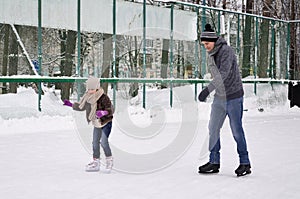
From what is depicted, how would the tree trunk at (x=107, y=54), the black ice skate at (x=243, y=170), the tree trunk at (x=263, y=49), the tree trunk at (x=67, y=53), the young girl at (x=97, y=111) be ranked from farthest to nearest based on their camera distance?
the tree trunk at (x=263, y=49) < the tree trunk at (x=107, y=54) < the tree trunk at (x=67, y=53) < the young girl at (x=97, y=111) < the black ice skate at (x=243, y=170)

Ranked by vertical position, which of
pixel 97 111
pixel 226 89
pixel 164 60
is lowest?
pixel 97 111

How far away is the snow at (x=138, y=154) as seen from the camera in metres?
4.88

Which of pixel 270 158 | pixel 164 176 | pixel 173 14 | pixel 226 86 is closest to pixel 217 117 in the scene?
pixel 226 86

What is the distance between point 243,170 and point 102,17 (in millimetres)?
8336

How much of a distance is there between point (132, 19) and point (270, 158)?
7.72 metres

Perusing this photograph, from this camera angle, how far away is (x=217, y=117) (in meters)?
5.73

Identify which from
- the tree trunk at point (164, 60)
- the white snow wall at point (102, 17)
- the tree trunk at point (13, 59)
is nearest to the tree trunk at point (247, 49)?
the white snow wall at point (102, 17)

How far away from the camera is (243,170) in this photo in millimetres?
5555

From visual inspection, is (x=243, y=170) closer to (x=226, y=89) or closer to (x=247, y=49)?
(x=226, y=89)

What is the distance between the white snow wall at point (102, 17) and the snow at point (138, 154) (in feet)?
5.39

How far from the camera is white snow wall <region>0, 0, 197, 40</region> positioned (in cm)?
1149

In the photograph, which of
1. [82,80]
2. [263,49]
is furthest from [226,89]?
[263,49]

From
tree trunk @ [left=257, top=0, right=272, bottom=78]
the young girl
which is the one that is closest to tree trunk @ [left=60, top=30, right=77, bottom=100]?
the young girl

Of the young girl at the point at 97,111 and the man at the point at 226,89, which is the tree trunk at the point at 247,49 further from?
the young girl at the point at 97,111
